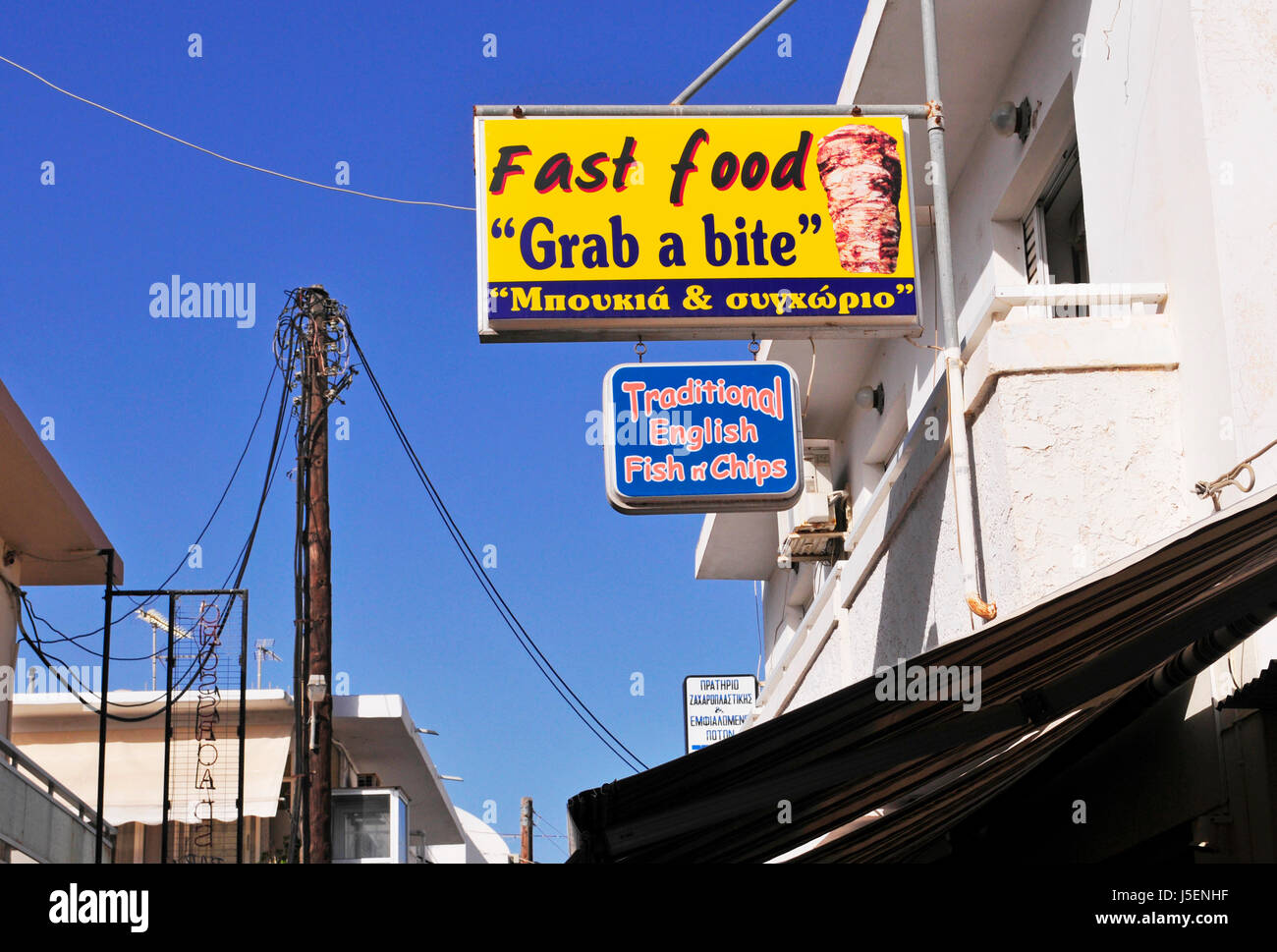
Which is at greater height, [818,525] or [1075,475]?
[818,525]

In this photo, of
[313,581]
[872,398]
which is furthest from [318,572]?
[872,398]

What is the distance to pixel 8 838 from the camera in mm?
13836

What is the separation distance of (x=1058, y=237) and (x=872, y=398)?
3.82 m

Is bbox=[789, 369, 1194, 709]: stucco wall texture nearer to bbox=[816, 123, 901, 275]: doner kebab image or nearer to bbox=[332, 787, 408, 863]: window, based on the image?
bbox=[816, 123, 901, 275]: doner kebab image

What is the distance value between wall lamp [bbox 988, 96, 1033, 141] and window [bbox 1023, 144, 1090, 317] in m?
0.42

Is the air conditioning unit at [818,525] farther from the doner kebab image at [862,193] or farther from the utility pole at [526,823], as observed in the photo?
the utility pole at [526,823]

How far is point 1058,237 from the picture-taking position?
10.0 metres

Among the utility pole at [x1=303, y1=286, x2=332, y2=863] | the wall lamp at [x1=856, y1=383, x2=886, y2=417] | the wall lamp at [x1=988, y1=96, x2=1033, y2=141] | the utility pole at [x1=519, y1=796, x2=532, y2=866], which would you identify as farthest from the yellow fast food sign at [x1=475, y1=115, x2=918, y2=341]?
the utility pole at [x1=519, y1=796, x2=532, y2=866]

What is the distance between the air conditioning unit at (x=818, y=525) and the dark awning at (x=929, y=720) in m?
6.32

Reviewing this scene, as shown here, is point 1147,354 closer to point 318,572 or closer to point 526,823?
point 318,572
